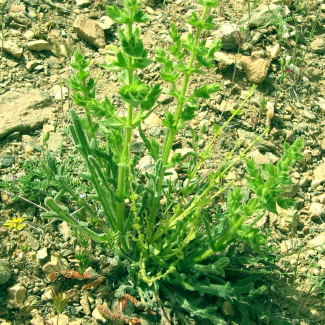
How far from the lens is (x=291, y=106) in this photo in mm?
4695

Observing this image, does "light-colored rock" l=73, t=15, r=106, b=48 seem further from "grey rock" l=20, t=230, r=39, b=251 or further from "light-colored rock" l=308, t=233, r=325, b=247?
"light-colored rock" l=308, t=233, r=325, b=247

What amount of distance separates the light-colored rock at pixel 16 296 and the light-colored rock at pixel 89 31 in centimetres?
267

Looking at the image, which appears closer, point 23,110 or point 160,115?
point 23,110

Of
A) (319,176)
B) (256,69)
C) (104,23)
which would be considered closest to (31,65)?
(104,23)

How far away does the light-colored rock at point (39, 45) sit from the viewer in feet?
14.9

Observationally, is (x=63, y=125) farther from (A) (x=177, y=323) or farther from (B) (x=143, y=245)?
(A) (x=177, y=323)

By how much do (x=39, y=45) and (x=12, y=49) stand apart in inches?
10.3

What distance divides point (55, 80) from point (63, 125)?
1.91ft

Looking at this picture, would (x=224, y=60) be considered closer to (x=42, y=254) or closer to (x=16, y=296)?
(x=42, y=254)

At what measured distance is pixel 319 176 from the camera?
4219mm

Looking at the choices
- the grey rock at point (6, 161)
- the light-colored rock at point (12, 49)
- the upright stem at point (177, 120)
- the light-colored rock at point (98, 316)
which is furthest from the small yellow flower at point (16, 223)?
the light-colored rock at point (12, 49)

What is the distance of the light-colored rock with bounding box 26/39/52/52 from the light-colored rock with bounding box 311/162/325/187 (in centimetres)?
285

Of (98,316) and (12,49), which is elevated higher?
(12,49)

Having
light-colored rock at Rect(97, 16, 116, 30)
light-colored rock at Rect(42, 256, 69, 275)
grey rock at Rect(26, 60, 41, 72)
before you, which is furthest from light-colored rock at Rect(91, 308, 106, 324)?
light-colored rock at Rect(97, 16, 116, 30)
